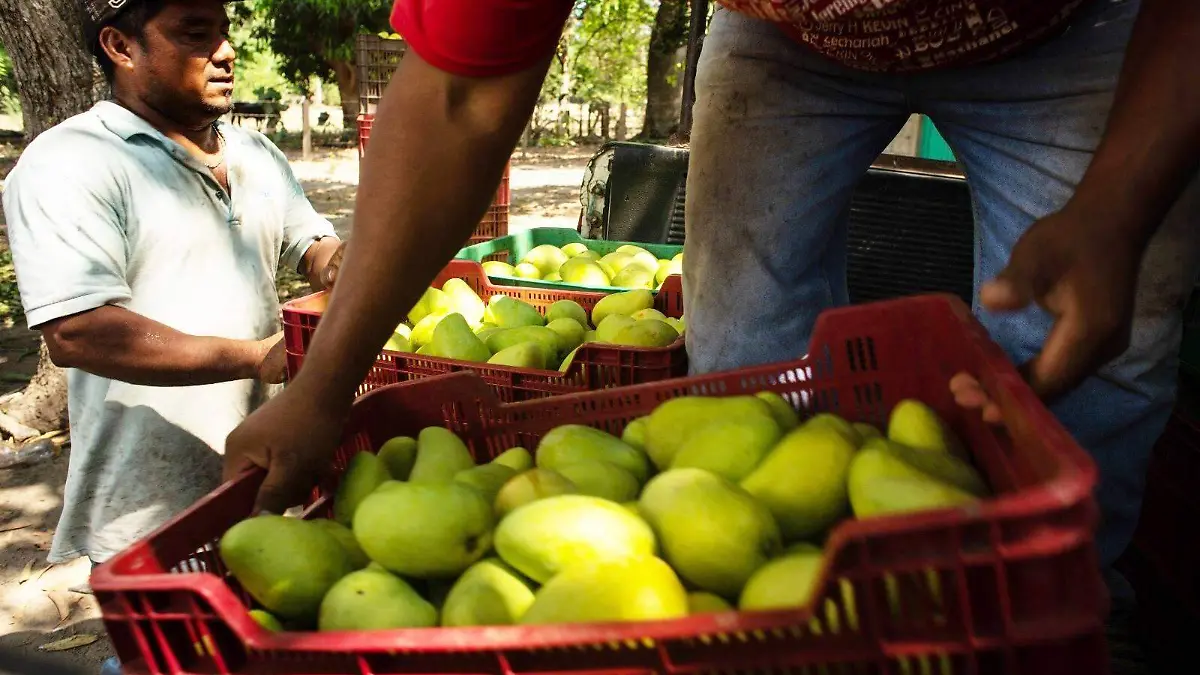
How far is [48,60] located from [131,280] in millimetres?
2195

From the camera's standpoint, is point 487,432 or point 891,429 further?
point 487,432

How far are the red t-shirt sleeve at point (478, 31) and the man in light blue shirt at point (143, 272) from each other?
1098 mm

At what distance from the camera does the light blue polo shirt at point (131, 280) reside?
223cm

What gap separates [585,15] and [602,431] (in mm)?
20985

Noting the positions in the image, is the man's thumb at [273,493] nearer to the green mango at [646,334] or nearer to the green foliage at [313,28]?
the green mango at [646,334]

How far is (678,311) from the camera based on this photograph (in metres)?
3.17

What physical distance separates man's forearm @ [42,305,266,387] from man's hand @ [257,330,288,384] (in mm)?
124

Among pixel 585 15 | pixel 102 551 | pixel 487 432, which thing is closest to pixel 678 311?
pixel 487 432

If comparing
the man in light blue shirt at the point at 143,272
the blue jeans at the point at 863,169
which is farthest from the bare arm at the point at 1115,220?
the man in light blue shirt at the point at 143,272

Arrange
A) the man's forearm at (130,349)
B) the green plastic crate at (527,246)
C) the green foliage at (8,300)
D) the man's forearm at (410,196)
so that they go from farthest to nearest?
1. the green foliage at (8,300)
2. the green plastic crate at (527,246)
3. the man's forearm at (130,349)
4. the man's forearm at (410,196)

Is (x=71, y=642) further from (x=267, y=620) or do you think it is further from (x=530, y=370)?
(x=267, y=620)

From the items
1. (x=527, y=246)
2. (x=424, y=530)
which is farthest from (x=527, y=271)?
(x=424, y=530)

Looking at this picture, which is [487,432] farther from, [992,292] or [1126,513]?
[1126,513]

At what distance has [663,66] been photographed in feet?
49.5
